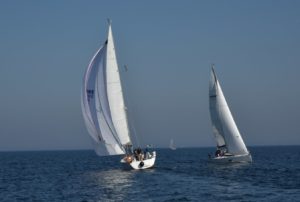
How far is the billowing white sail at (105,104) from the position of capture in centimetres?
6159

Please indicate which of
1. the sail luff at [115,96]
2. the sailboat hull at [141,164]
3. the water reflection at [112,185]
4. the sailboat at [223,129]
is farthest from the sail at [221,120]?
the sail luff at [115,96]

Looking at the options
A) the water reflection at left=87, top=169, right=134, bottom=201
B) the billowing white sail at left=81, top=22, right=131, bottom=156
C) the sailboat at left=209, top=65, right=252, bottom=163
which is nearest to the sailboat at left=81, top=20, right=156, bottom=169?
the billowing white sail at left=81, top=22, right=131, bottom=156

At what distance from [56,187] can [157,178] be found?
410 inches

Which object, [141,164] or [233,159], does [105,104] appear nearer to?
[141,164]

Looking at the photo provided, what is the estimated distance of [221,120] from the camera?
80875mm

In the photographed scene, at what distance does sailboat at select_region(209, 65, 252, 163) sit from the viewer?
7906 centimetres

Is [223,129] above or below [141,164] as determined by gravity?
above

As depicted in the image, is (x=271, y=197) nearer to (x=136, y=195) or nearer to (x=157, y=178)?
(x=136, y=195)

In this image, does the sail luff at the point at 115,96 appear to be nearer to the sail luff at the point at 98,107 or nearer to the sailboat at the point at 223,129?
A: the sail luff at the point at 98,107

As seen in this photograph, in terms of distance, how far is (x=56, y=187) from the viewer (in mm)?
53562

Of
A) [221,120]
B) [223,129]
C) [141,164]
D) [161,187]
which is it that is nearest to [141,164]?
[141,164]

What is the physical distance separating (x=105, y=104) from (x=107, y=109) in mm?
615

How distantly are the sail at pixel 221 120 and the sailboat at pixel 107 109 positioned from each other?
1844 cm

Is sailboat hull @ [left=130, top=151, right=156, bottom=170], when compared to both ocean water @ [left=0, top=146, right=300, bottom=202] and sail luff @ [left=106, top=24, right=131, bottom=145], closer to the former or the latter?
ocean water @ [left=0, top=146, right=300, bottom=202]
